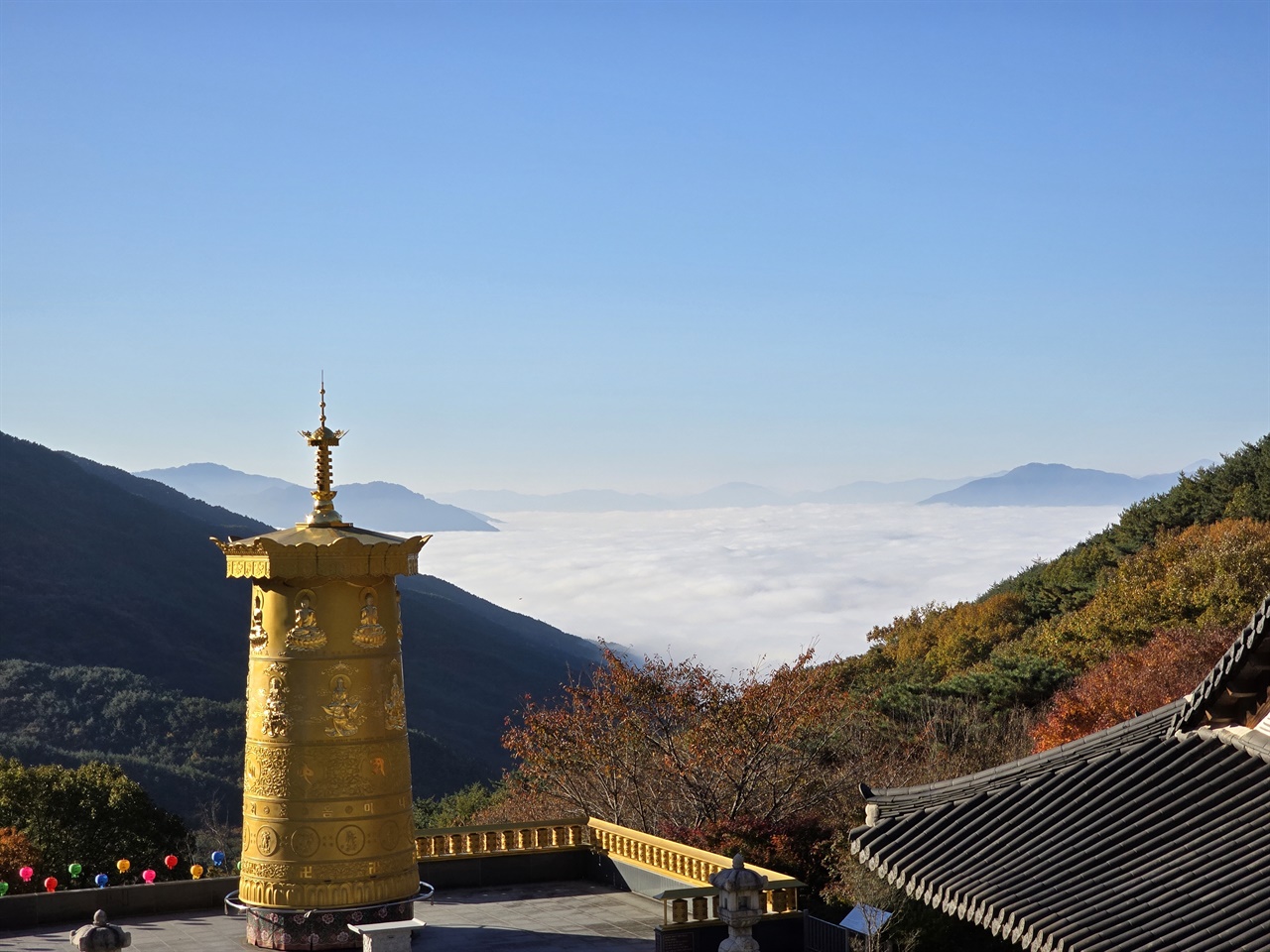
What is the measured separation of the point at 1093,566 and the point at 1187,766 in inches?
1719

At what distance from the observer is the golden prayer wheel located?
16.0m

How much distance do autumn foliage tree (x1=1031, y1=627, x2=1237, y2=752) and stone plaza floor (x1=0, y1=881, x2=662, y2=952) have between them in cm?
1025

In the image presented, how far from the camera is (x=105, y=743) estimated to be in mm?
55594

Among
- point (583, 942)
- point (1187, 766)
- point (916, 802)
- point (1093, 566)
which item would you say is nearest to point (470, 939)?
point (583, 942)

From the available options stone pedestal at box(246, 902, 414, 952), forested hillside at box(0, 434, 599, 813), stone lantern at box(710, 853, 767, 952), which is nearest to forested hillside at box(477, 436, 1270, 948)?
stone lantern at box(710, 853, 767, 952)

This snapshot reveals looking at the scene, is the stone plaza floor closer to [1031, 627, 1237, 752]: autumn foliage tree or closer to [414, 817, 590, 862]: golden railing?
[414, 817, 590, 862]: golden railing

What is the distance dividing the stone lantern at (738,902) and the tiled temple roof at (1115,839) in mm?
3318

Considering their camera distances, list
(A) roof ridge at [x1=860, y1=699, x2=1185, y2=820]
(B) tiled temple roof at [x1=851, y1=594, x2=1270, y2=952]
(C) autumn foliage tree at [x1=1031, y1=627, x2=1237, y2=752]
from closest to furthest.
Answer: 1. (B) tiled temple roof at [x1=851, y1=594, x2=1270, y2=952]
2. (A) roof ridge at [x1=860, y1=699, x2=1185, y2=820]
3. (C) autumn foliage tree at [x1=1031, y1=627, x2=1237, y2=752]

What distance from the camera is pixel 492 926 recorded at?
58.6 feet

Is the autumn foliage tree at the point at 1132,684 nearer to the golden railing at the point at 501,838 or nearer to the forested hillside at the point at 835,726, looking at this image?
the forested hillside at the point at 835,726

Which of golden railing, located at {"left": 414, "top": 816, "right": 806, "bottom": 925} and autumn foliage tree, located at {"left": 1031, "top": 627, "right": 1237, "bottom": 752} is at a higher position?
autumn foliage tree, located at {"left": 1031, "top": 627, "right": 1237, "bottom": 752}

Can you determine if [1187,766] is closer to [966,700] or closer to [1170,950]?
[1170,950]

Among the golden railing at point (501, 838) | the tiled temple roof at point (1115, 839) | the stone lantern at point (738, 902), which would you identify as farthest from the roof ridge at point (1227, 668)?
the golden railing at point (501, 838)

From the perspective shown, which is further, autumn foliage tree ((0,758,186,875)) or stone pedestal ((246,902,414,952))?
autumn foliage tree ((0,758,186,875))
